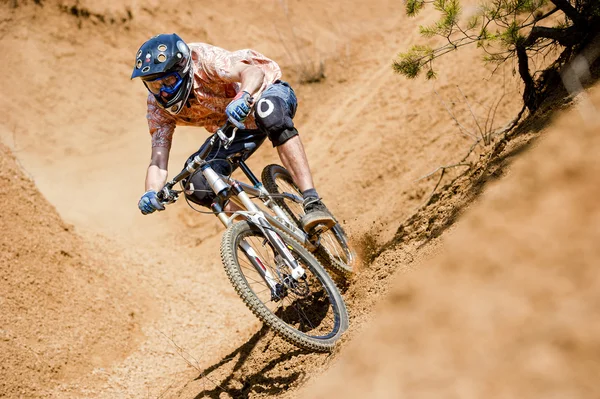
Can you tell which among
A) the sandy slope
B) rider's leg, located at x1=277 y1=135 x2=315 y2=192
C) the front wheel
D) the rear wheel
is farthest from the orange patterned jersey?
the sandy slope

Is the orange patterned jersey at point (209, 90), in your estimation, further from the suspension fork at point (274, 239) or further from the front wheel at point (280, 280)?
the front wheel at point (280, 280)

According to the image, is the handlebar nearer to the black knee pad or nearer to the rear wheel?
the black knee pad

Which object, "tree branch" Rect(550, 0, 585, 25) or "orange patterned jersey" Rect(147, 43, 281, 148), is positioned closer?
"orange patterned jersey" Rect(147, 43, 281, 148)

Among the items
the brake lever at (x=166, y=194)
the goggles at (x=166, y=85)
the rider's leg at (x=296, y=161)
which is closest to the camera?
the brake lever at (x=166, y=194)

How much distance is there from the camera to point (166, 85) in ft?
12.6

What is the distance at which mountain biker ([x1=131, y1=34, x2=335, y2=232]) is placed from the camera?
3.73 metres

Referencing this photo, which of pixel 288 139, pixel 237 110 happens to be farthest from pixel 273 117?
pixel 237 110

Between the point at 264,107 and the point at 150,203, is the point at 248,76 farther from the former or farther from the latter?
the point at 150,203

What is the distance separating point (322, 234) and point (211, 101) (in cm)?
124

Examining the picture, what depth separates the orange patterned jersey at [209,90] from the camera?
3.98m

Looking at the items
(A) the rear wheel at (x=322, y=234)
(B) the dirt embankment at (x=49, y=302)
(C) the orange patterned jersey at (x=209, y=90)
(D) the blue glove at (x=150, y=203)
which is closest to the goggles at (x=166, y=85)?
(C) the orange patterned jersey at (x=209, y=90)

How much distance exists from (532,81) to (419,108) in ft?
11.3

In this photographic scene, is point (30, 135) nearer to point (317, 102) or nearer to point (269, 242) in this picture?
point (317, 102)

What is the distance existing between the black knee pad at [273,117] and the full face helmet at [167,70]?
0.49 metres
